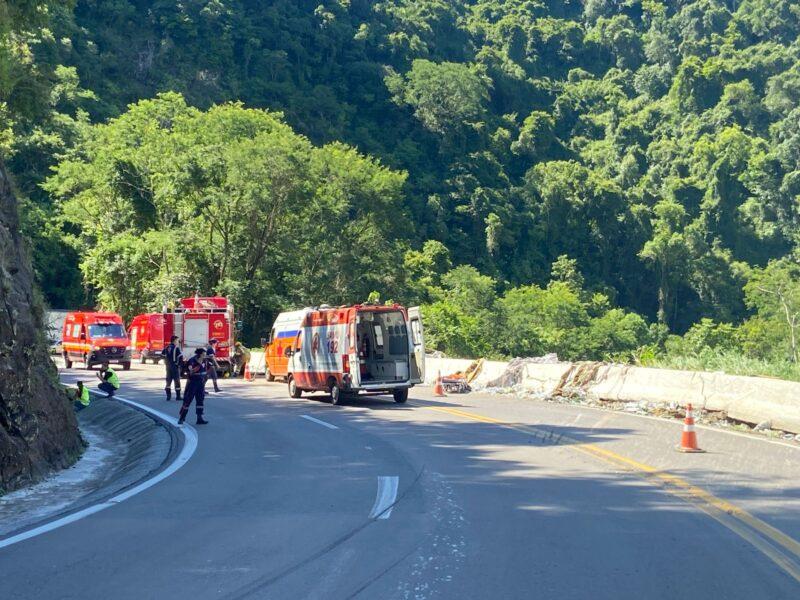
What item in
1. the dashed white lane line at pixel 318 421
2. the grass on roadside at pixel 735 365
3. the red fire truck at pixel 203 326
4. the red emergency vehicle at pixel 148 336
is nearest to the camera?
the dashed white lane line at pixel 318 421

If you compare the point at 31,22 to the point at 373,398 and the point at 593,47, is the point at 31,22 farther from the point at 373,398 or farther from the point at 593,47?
the point at 593,47

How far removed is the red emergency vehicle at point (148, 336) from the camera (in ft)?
151

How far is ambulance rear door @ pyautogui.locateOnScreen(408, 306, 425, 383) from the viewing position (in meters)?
24.1

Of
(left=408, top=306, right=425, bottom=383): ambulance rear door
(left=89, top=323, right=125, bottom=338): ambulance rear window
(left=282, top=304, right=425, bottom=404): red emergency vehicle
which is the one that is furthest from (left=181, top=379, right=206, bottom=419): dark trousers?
(left=89, top=323, right=125, bottom=338): ambulance rear window

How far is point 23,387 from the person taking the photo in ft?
44.6

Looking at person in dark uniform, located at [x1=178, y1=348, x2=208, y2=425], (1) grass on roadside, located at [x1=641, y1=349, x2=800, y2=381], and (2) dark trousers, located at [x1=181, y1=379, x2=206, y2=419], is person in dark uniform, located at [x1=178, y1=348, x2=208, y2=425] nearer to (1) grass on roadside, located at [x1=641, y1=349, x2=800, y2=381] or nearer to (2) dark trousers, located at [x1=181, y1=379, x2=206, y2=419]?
(2) dark trousers, located at [x1=181, y1=379, x2=206, y2=419]

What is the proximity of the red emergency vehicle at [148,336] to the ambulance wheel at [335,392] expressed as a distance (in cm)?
2150

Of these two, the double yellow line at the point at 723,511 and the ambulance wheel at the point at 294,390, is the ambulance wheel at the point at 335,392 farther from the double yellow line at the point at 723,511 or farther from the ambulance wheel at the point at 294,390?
the double yellow line at the point at 723,511

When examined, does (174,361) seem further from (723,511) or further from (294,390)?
(723,511)

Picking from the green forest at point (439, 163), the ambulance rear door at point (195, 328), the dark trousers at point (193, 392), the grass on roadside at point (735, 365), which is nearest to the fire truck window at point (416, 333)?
the dark trousers at point (193, 392)

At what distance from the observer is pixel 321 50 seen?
108312 mm

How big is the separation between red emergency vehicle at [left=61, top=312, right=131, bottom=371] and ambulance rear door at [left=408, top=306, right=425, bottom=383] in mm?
20142

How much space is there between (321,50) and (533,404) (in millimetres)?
90301

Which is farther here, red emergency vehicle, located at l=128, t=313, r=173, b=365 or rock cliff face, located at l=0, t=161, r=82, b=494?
red emergency vehicle, located at l=128, t=313, r=173, b=365
